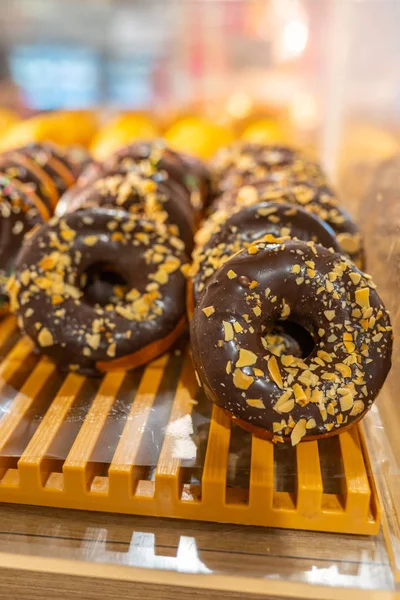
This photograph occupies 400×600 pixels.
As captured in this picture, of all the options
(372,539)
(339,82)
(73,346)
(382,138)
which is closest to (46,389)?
(73,346)

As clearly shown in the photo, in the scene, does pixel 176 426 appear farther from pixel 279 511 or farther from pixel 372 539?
pixel 372 539

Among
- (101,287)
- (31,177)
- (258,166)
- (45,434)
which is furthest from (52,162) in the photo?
(45,434)

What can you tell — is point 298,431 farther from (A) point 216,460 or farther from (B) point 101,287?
(B) point 101,287

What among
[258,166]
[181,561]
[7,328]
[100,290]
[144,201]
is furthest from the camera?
[258,166]

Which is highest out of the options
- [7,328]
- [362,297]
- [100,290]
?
[362,297]

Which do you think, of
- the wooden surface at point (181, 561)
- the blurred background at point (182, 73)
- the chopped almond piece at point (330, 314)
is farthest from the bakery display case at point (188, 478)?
the blurred background at point (182, 73)
